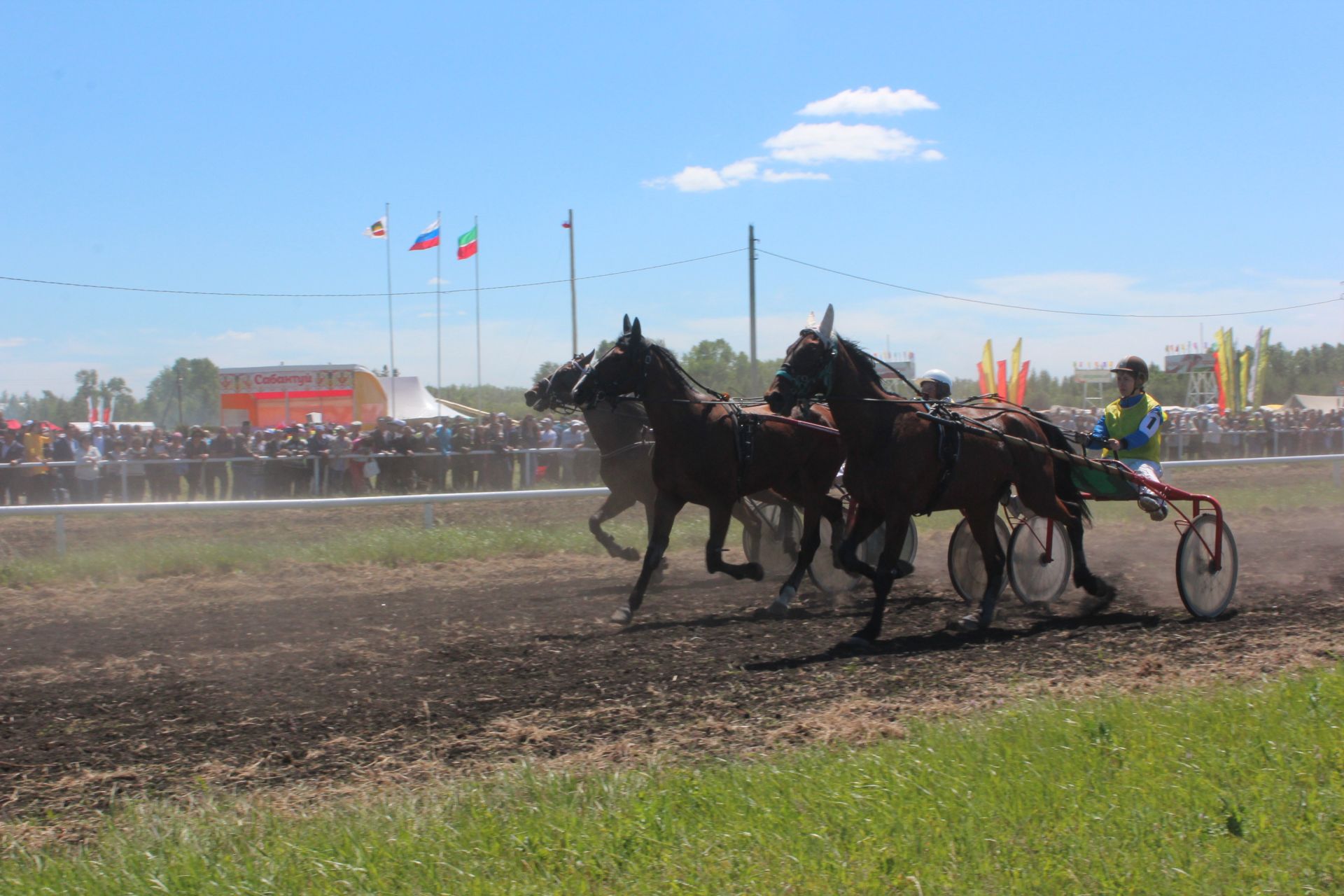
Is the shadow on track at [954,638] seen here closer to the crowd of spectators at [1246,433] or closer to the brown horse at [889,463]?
the brown horse at [889,463]

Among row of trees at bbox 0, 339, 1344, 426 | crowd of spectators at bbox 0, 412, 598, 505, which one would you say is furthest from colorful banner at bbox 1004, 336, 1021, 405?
crowd of spectators at bbox 0, 412, 598, 505

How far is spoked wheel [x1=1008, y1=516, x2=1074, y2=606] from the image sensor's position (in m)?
9.20

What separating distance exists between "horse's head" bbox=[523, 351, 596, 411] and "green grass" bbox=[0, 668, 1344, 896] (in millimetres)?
5496

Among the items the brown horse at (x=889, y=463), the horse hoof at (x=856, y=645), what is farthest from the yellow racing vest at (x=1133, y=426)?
the horse hoof at (x=856, y=645)

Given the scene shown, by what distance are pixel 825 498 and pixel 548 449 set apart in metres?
9.79

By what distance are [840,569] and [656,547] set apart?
2.16 meters

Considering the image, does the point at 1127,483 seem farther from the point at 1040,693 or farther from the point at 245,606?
the point at 245,606

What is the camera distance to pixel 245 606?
948 cm

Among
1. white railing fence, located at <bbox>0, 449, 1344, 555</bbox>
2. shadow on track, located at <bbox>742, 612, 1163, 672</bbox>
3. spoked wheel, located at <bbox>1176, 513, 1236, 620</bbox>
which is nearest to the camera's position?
shadow on track, located at <bbox>742, 612, 1163, 672</bbox>

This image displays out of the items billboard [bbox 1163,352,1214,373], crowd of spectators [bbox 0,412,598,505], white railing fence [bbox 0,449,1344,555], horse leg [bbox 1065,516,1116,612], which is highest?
billboard [bbox 1163,352,1214,373]

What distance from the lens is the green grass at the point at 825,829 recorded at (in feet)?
11.7

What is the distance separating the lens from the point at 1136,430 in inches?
352

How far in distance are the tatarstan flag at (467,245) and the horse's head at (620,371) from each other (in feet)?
101

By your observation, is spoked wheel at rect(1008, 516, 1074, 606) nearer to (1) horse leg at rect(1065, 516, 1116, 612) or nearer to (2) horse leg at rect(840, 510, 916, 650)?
(1) horse leg at rect(1065, 516, 1116, 612)
